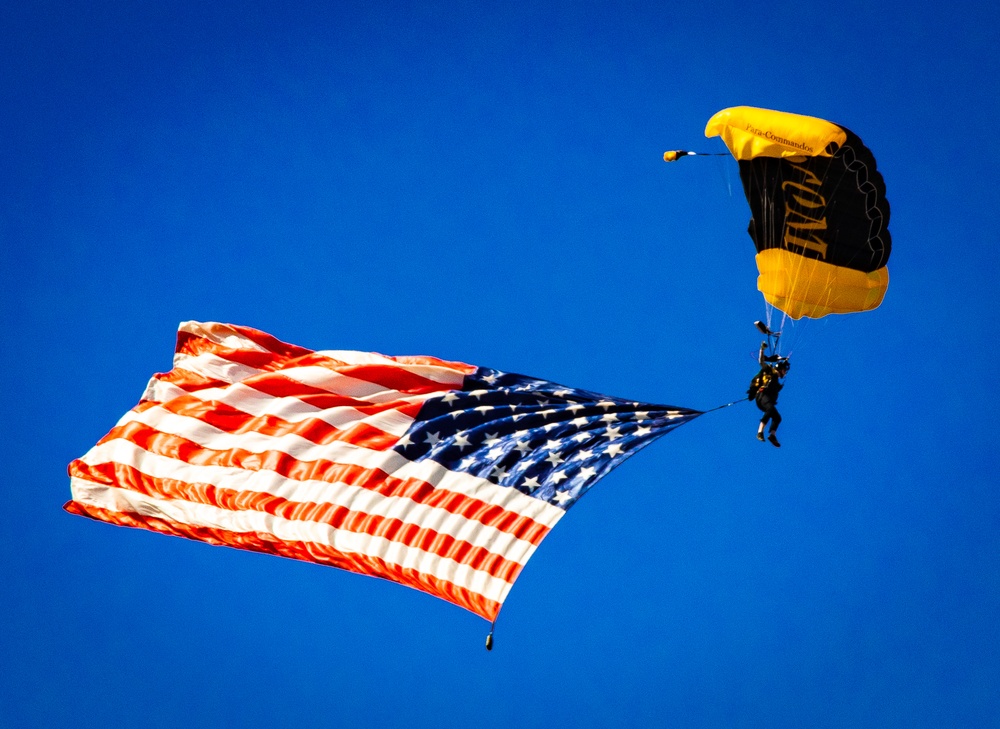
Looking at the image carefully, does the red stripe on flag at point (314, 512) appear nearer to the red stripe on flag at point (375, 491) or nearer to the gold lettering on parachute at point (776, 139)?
the red stripe on flag at point (375, 491)

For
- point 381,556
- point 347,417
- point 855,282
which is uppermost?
point 855,282

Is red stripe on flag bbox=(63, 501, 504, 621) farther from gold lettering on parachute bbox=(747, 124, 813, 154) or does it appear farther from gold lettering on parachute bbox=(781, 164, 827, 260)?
gold lettering on parachute bbox=(747, 124, 813, 154)

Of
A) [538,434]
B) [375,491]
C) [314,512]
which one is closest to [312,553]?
[314,512]

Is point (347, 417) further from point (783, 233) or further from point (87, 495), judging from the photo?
point (783, 233)

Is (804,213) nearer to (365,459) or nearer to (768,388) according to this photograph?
(768,388)

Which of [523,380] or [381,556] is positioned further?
[523,380]

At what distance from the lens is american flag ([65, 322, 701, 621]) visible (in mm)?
23641

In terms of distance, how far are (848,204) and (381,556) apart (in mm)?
8259

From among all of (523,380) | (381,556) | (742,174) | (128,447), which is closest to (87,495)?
(128,447)

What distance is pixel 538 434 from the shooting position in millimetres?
24688

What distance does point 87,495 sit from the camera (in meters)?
25.3

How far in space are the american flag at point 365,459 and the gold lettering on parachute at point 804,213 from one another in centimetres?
307

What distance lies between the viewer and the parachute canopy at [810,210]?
23969 millimetres

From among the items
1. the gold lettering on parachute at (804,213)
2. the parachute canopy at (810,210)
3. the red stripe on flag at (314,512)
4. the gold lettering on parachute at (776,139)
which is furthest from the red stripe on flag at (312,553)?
the gold lettering on parachute at (776,139)
